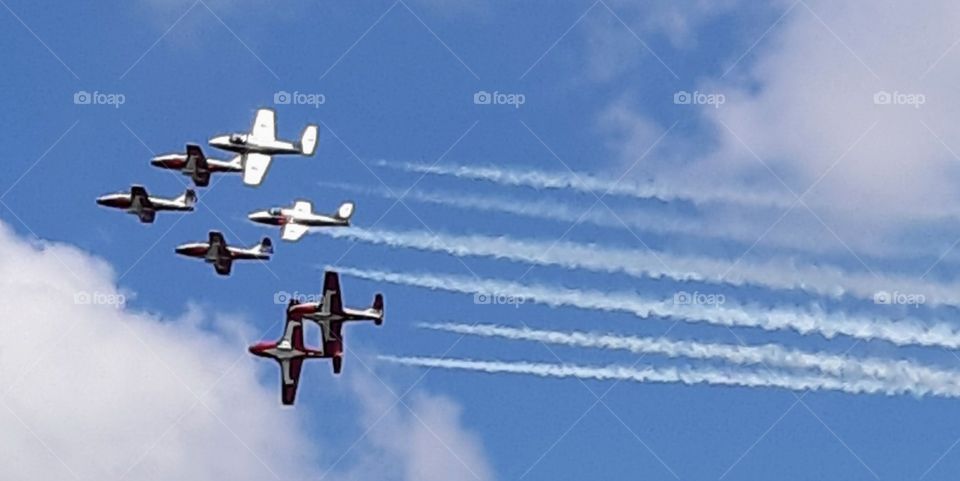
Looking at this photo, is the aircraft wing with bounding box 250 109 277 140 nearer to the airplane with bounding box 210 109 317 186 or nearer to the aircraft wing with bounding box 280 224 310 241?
the airplane with bounding box 210 109 317 186

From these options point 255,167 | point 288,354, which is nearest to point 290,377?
point 288,354

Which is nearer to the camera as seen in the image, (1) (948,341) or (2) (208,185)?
(1) (948,341)

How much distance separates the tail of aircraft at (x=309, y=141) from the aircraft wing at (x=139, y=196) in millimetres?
7198

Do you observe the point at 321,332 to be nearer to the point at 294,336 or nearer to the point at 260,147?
the point at 294,336

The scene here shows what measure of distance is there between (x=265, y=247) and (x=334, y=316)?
4861mm

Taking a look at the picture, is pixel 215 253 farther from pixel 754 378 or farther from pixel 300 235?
pixel 754 378

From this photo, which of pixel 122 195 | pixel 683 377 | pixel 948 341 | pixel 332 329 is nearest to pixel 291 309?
pixel 332 329

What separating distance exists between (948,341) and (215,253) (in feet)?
106

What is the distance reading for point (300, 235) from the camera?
77438 mm

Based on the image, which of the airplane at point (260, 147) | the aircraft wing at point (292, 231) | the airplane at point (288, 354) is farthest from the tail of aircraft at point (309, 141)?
the airplane at point (288, 354)

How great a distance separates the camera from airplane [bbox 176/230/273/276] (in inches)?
3036

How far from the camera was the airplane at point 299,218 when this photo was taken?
77375 millimetres

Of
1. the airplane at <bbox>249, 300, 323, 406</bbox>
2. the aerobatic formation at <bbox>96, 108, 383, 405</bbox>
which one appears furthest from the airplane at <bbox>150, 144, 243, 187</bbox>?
the airplane at <bbox>249, 300, 323, 406</bbox>

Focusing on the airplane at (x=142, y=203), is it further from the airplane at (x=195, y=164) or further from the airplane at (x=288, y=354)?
the airplane at (x=288, y=354)
